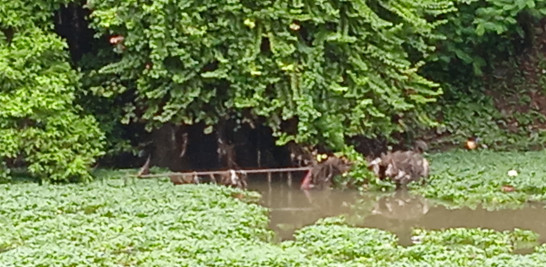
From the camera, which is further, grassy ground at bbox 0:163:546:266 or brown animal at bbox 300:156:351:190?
brown animal at bbox 300:156:351:190

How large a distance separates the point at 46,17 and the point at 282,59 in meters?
2.51

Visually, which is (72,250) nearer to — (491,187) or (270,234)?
(270,234)

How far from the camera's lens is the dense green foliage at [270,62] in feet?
32.5

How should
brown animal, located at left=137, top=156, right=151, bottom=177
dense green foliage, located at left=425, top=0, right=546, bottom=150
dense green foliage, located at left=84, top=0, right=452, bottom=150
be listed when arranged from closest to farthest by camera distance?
dense green foliage, located at left=84, top=0, right=452, bottom=150, brown animal, located at left=137, top=156, right=151, bottom=177, dense green foliage, located at left=425, top=0, right=546, bottom=150

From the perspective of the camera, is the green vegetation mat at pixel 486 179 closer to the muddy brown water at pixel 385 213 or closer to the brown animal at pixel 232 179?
the muddy brown water at pixel 385 213

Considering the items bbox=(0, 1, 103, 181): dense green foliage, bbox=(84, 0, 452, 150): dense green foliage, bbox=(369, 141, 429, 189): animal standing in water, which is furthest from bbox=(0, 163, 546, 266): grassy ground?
bbox=(369, 141, 429, 189): animal standing in water

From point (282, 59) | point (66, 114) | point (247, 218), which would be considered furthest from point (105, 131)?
point (247, 218)

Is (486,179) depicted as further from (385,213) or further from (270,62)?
(270,62)

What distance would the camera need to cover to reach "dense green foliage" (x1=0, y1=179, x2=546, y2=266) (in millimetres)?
6574

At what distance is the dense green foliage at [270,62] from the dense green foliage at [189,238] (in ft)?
4.64

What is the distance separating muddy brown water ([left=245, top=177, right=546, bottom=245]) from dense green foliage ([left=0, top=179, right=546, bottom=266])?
0.28m

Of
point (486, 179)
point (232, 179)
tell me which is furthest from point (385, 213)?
point (232, 179)

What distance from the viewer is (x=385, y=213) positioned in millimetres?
9055

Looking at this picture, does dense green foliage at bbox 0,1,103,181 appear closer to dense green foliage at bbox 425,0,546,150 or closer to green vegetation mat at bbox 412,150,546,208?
green vegetation mat at bbox 412,150,546,208
